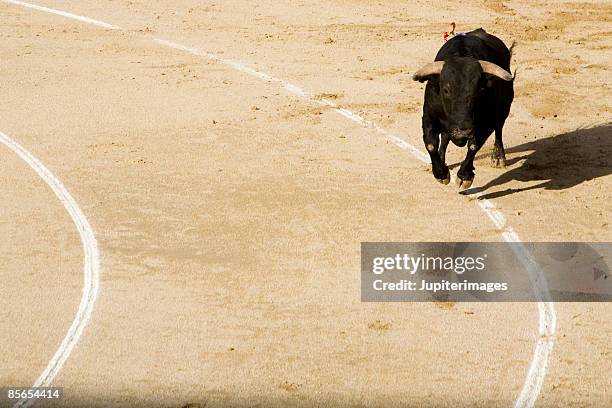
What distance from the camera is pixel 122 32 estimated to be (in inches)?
907

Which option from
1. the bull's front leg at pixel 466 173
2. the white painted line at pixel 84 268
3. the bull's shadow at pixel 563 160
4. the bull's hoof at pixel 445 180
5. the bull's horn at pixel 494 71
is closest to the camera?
the white painted line at pixel 84 268

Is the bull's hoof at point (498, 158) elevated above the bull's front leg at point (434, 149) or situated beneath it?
situated beneath

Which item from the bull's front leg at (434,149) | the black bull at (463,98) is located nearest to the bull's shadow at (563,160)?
the bull's front leg at (434,149)

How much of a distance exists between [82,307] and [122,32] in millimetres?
12594

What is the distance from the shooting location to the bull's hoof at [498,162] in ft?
50.0

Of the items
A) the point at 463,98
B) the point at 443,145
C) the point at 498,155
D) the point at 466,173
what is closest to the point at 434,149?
the point at 466,173

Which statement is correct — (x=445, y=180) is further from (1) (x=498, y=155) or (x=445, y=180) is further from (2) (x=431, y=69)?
(1) (x=498, y=155)

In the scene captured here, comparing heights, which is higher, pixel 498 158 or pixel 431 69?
pixel 431 69

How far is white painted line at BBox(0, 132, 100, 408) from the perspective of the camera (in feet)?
33.1

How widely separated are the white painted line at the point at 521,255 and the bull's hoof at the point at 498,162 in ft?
A: 2.93

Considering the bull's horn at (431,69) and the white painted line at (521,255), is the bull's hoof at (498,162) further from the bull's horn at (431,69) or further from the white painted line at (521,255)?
the bull's horn at (431,69)

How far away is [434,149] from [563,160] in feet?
9.00

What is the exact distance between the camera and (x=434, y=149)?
13.6 metres

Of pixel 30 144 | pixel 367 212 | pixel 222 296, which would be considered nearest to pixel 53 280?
pixel 222 296
